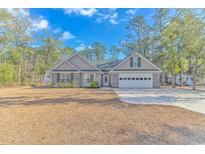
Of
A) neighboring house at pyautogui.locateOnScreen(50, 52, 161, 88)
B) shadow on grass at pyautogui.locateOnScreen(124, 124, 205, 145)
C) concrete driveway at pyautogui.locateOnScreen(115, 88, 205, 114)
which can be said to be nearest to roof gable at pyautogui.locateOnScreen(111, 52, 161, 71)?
neighboring house at pyautogui.locateOnScreen(50, 52, 161, 88)

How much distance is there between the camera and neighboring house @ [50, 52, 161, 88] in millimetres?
22453

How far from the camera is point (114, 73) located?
23.0 m

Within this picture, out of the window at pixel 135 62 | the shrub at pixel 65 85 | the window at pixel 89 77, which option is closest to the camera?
the shrub at pixel 65 85

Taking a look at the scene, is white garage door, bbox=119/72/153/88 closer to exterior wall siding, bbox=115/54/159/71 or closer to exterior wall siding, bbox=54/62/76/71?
exterior wall siding, bbox=115/54/159/71

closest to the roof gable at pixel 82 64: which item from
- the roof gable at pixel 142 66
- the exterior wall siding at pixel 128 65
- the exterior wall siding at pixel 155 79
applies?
the roof gable at pixel 142 66

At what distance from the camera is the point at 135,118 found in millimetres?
6223

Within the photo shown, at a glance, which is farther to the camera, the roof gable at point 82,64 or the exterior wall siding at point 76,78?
the roof gable at point 82,64

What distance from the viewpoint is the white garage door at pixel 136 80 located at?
22.4m

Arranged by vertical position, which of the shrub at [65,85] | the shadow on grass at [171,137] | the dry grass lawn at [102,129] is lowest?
the shadow on grass at [171,137]

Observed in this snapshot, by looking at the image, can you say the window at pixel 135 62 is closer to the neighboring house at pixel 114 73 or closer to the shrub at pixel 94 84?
the neighboring house at pixel 114 73

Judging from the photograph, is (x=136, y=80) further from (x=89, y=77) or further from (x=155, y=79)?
(x=89, y=77)

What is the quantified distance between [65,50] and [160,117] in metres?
38.4

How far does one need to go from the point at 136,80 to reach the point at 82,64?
7449 millimetres

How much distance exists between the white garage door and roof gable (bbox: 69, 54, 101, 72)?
13.0ft
